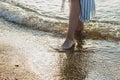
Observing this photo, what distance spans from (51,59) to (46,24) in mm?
1594

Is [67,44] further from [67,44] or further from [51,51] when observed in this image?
[51,51]

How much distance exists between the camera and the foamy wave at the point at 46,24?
5.08 meters

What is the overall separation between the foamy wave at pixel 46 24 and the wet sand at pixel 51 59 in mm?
280

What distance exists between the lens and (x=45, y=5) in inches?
264

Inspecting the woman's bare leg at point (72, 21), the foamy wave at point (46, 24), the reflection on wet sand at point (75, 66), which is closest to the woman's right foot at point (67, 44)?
the woman's bare leg at point (72, 21)

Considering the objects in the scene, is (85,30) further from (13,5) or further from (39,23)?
(13,5)

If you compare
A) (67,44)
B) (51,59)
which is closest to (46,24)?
(67,44)

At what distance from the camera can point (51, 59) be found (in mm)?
4098

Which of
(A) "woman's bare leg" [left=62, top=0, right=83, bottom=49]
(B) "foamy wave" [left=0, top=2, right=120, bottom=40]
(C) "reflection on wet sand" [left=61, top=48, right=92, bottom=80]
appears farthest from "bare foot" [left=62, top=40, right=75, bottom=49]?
(B) "foamy wave" [left=0, top=2, right=120, bottom=40]

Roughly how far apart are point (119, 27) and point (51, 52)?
1.42 meters

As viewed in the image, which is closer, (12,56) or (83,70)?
(83,70)

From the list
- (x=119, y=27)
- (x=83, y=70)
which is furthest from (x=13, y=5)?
(x=83, y=70)

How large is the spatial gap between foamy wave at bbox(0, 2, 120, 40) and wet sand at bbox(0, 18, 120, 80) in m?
0.28

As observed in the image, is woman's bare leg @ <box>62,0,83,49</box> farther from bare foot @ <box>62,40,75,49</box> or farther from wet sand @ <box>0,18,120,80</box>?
wet sand @ <box>0,18,120,80</box>
